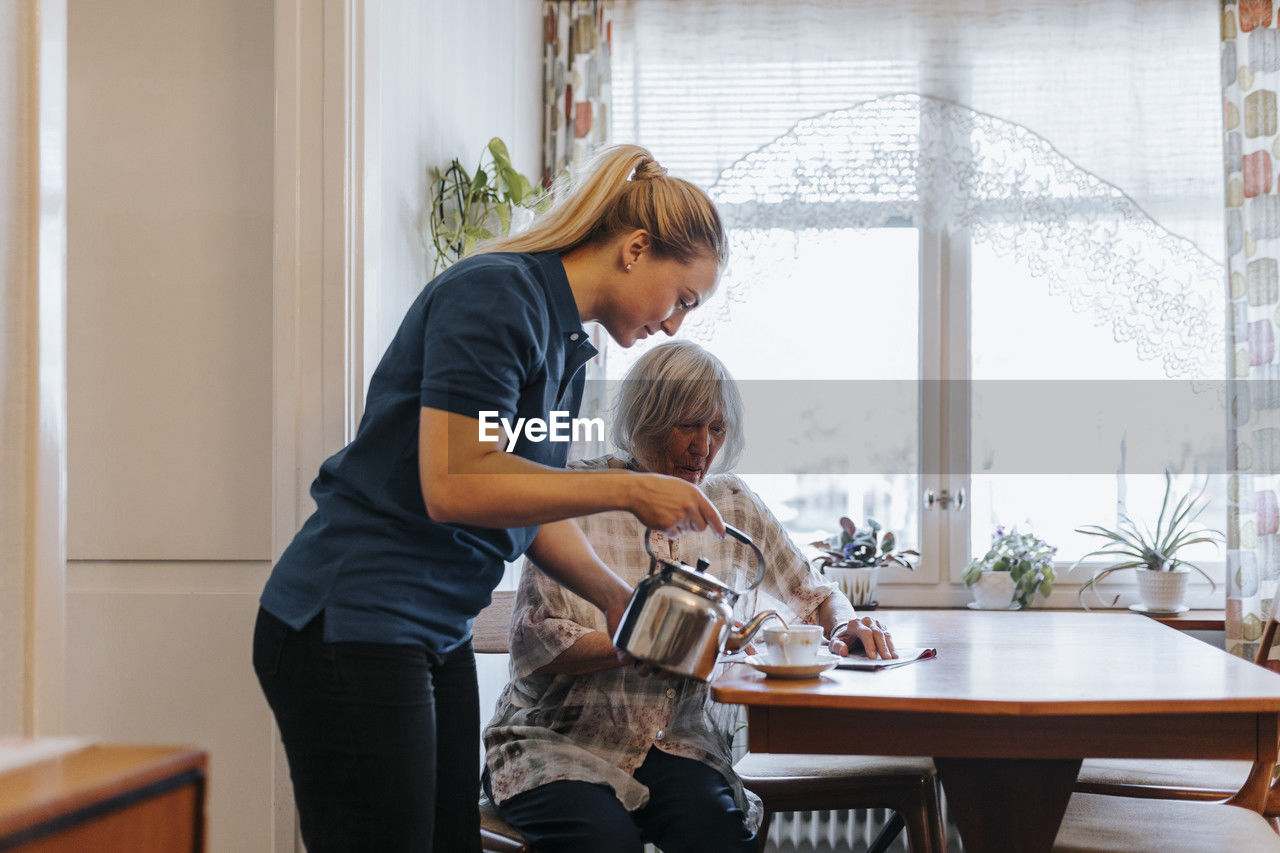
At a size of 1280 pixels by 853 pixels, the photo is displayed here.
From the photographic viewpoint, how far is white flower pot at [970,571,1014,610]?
2902 millimetres

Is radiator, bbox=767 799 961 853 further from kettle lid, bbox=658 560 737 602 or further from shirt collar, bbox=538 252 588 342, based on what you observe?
shirt collar, bbox=538 252 588 342

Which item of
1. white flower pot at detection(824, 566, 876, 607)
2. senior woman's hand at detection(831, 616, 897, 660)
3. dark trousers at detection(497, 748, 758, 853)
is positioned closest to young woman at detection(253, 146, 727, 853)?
dark trousers at detection(497, 748, 758, 853)

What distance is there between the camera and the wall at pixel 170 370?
1.91 metres

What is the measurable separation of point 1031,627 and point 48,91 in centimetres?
184

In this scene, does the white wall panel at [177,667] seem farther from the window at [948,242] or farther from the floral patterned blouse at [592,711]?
the window at [948,242]

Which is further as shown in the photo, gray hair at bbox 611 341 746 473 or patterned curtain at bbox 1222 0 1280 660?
patterned curtain at bbox 1222 0 1280 660

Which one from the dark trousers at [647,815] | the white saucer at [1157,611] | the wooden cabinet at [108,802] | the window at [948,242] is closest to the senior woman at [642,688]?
the dark trousers at [647,815]

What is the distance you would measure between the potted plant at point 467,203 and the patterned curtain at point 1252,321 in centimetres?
191

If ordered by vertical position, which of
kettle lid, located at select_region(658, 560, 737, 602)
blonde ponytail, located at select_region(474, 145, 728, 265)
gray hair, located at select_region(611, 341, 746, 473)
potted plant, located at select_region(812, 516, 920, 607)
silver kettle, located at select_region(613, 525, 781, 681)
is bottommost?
potted plant, located at select_region(812, 516, 920, 607)

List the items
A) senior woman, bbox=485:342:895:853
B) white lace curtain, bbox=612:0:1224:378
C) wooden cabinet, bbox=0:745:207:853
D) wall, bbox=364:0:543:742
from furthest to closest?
white lace curtain, bbox=612:0:1224:378 < wall, bbox=364:0:543:742 < senior woman, bbox=485:342:895:853 < wooden cabinet, bbox=0:745:207:853

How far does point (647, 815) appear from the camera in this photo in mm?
1694

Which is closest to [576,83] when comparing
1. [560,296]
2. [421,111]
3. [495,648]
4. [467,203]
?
[467,203]

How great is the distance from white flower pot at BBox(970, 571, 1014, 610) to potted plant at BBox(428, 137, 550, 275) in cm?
158

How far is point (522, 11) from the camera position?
2938 millimetres
